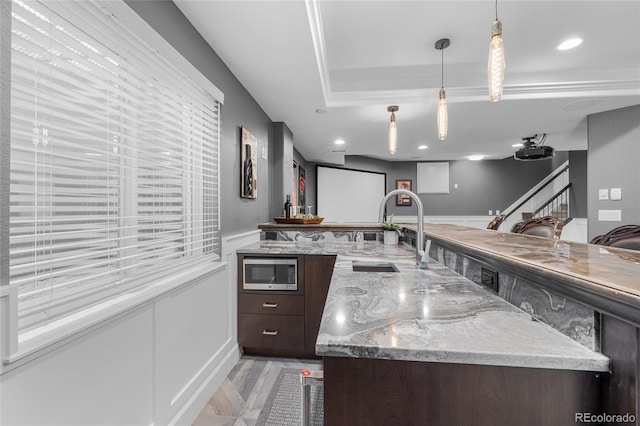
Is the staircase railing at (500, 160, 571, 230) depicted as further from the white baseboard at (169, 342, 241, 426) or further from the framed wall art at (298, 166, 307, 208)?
the white baseboard at (169, 342, 241, 426)

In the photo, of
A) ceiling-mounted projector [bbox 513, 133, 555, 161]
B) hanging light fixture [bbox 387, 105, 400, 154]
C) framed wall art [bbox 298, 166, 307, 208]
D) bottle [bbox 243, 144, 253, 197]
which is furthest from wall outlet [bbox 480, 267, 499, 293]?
framed wall art [bbox 298, 166, 307, 208]

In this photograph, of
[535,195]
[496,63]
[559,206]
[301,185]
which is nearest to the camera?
[496,63]

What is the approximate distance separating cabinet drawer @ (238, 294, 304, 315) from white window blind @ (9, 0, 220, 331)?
95 centimetres

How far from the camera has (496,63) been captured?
1461 mm

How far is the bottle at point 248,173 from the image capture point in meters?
2.50

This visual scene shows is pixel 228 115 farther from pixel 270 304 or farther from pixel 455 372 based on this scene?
pixel 455 372

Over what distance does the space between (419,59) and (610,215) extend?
3.03 m

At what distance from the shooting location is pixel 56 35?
872 millimetres

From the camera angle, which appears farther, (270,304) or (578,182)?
(578,182)

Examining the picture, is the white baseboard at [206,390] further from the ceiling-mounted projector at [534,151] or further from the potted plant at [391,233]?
the ceiling-mounted projector at [534,151]

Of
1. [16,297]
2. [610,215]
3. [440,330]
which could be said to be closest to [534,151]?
[610,215]

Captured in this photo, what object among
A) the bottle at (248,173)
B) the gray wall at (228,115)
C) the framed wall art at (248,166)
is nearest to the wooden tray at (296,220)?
the gray wall at (228,115)

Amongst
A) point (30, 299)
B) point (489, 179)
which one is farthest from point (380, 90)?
point (489, 179)

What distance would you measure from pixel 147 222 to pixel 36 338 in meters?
0.67
